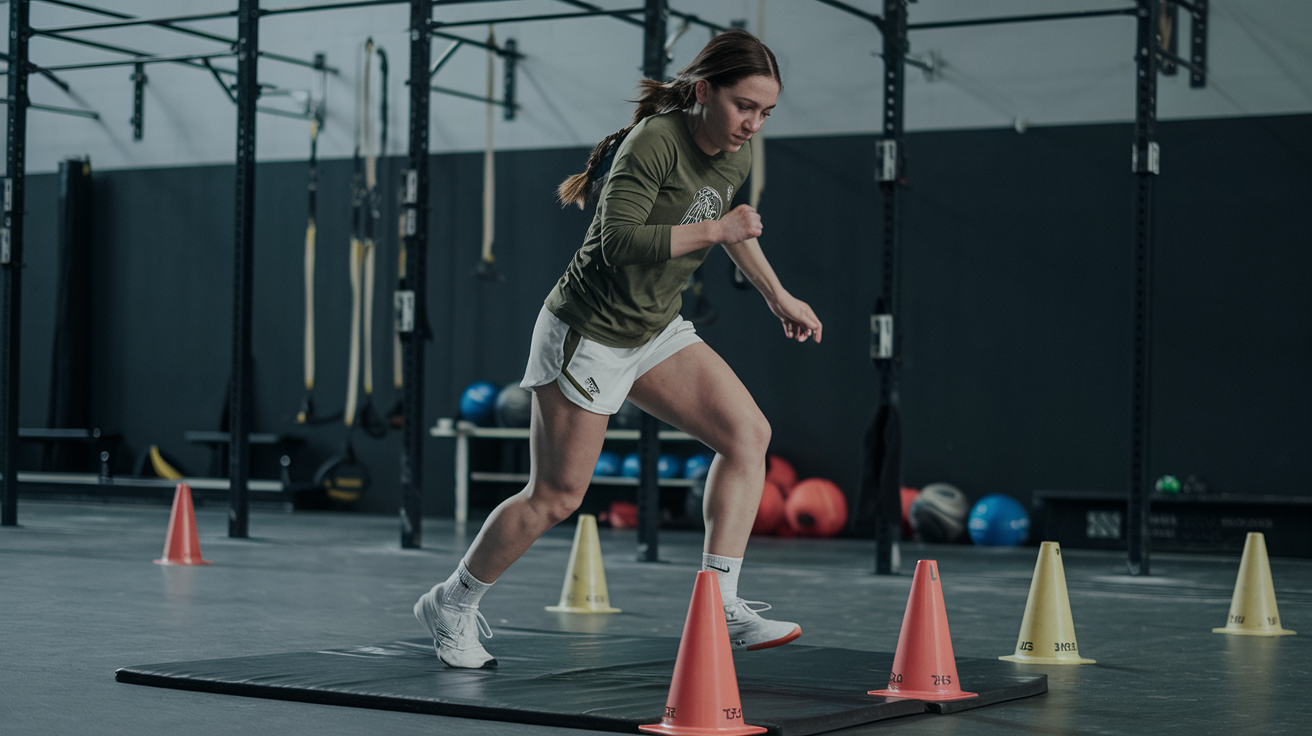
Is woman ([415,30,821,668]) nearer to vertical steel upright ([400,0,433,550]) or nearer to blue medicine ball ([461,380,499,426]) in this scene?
vertical steel upright ([400,0,433,550])

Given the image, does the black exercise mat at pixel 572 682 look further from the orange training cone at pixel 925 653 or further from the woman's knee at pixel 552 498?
the woman's knee at pixel 552 498

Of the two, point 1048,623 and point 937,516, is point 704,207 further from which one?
point 937,516

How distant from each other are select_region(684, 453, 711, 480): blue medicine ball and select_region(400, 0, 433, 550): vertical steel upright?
7.40 feet

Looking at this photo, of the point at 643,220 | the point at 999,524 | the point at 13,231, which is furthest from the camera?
the point at 999,524

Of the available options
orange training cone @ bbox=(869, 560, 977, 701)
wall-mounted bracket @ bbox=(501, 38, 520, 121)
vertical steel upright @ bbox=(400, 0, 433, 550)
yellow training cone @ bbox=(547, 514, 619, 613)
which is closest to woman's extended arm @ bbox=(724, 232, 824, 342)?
orange training cone @ bbox=(869, 560, 977, 701)

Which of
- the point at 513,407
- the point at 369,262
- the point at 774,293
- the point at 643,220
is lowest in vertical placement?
the point at 513,407

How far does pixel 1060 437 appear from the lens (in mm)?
9227

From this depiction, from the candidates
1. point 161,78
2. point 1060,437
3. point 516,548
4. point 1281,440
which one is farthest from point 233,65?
point 516,548

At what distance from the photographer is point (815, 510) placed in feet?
30.5

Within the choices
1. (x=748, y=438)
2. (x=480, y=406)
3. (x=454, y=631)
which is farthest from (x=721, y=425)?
(x=480, y=406)

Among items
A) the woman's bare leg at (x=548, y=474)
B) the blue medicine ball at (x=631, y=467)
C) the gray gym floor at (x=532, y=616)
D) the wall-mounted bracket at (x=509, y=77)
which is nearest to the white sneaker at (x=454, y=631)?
the woman's bare leg at (x=548, y=474)

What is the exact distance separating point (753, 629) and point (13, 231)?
258 inches

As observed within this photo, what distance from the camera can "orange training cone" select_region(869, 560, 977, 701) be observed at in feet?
9.97

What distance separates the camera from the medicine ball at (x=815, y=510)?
9.29 meters
